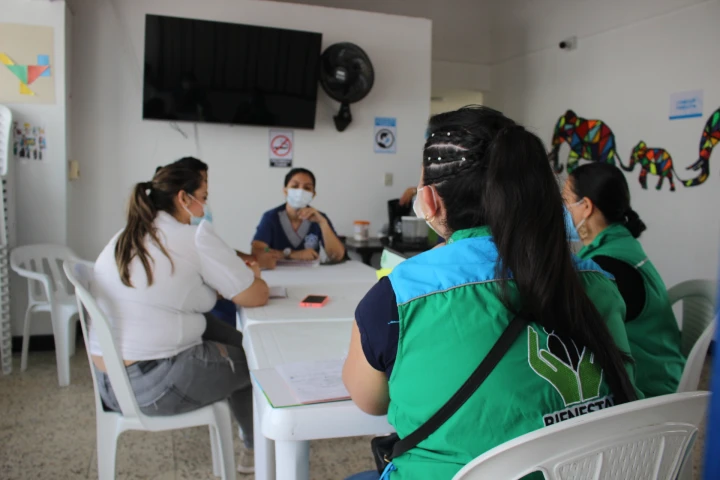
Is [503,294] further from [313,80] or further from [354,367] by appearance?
[313,80]

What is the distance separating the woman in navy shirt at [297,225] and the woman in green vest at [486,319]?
7.45 feet

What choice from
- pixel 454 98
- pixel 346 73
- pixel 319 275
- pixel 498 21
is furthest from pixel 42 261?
pixel 454 98

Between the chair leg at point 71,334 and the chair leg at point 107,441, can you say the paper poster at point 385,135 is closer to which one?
the chair leg at point 71,334

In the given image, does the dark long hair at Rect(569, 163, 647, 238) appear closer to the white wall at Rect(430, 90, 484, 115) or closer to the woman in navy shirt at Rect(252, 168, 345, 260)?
A: the woman in navy shirt at Rect(252, 168, 345, 260)

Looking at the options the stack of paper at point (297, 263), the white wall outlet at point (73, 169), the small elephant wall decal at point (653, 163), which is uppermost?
the small elephant wall decal at point (653, 163)

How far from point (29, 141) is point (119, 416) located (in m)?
2.47

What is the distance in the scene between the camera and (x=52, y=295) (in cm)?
311

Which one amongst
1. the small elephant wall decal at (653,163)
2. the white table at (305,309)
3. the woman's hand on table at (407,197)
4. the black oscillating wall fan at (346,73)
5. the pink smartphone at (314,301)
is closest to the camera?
the white table at (305,309)

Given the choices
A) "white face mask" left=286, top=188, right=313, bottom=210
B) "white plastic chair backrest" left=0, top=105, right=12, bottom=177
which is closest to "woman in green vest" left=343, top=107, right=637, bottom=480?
"white face mask" left=286, top=188, right=313, bottom=210

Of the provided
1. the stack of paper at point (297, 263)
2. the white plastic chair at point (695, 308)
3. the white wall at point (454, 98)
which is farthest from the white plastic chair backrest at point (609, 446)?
the white wall at point (454, 98)

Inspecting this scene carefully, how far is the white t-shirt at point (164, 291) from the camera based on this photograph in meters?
1.73

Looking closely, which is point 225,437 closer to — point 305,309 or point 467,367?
point 305,309

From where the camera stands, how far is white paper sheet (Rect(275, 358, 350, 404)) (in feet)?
3.75

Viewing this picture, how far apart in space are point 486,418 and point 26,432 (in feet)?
7.95
